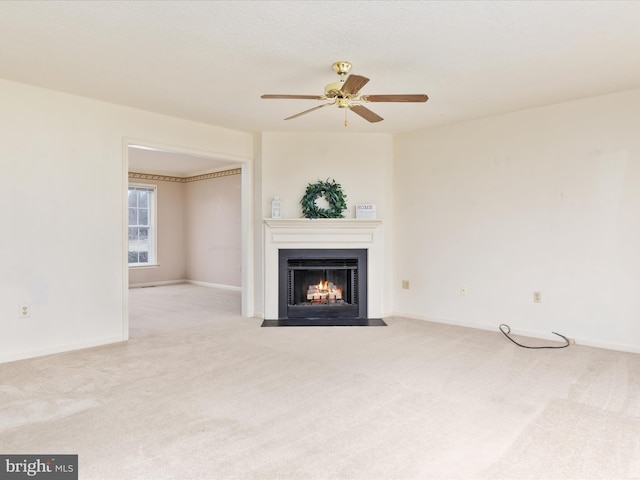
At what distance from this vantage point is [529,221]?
4.27m

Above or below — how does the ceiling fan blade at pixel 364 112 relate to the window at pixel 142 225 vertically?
above

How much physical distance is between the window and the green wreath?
187 inches

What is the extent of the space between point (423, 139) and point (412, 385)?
323cm

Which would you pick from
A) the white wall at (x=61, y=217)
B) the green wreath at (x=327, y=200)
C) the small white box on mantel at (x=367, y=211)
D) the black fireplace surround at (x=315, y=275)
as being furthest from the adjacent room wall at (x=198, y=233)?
the white wall at (x=61, y=217)

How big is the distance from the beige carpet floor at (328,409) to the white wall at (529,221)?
498 mm

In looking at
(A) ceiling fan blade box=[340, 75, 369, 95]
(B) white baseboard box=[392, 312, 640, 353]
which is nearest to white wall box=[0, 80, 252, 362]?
(A) ceiling fan blade box=[340, 75, 369, 95]

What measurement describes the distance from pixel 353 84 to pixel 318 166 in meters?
2.47

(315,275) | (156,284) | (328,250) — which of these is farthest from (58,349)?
(156,284)

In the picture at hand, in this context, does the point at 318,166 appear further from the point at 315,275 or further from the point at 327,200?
the point at 315,275

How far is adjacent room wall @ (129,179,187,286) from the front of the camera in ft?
27.7

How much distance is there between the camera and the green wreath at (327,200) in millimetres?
5008

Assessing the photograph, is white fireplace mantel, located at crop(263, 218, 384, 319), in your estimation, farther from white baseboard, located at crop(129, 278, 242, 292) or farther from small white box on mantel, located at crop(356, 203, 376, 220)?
white baseboard, located at crop(129, 278, 242, 292)

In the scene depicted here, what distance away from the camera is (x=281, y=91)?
3.69 metres

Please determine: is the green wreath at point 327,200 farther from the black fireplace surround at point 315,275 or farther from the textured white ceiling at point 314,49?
the textured white ceiling at point 314,49
